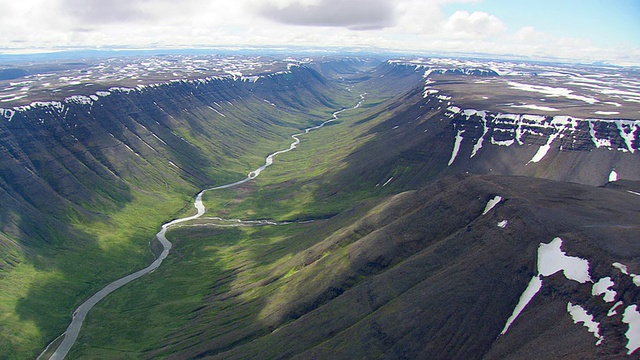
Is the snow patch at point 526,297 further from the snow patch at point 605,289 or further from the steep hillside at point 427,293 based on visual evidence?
the snow patch at point 605,289

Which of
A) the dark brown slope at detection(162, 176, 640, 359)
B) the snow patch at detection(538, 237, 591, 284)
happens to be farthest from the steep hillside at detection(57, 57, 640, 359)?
the snow patch at detection(538, 237, 591, 284)

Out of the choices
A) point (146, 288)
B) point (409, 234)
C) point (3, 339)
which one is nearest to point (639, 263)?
point (409, 234)

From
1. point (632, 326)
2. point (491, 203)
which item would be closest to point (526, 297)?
point (632, 326)

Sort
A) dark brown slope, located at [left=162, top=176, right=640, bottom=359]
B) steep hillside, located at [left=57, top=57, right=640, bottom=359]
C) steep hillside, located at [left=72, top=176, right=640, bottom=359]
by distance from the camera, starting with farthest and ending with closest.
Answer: steep hillside, located at [left=72, top=176, right=640, bottom=359] < steep hillside, located at [left=57, top=57, right=640, bottom=359] < dark brown slope, located at [left=162, top=176, right=640, bottom=359]

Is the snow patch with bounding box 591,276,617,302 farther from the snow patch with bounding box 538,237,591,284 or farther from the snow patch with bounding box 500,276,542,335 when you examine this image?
the snow patch with bounding box 500,276,542,335

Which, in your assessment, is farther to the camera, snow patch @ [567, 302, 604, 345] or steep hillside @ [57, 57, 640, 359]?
steep hillside @ [57, 57, 640, 359]

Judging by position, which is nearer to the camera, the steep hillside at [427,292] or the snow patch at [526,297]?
the steep hillside at [427,292]

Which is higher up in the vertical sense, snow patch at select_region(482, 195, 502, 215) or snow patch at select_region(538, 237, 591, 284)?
snow patch at select_region(482, 195, 502, 215)

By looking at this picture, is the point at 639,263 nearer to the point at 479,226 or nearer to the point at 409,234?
the point at 479,226

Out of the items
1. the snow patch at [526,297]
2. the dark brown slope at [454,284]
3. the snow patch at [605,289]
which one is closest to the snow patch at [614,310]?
the dark brown slope at [454,284]
